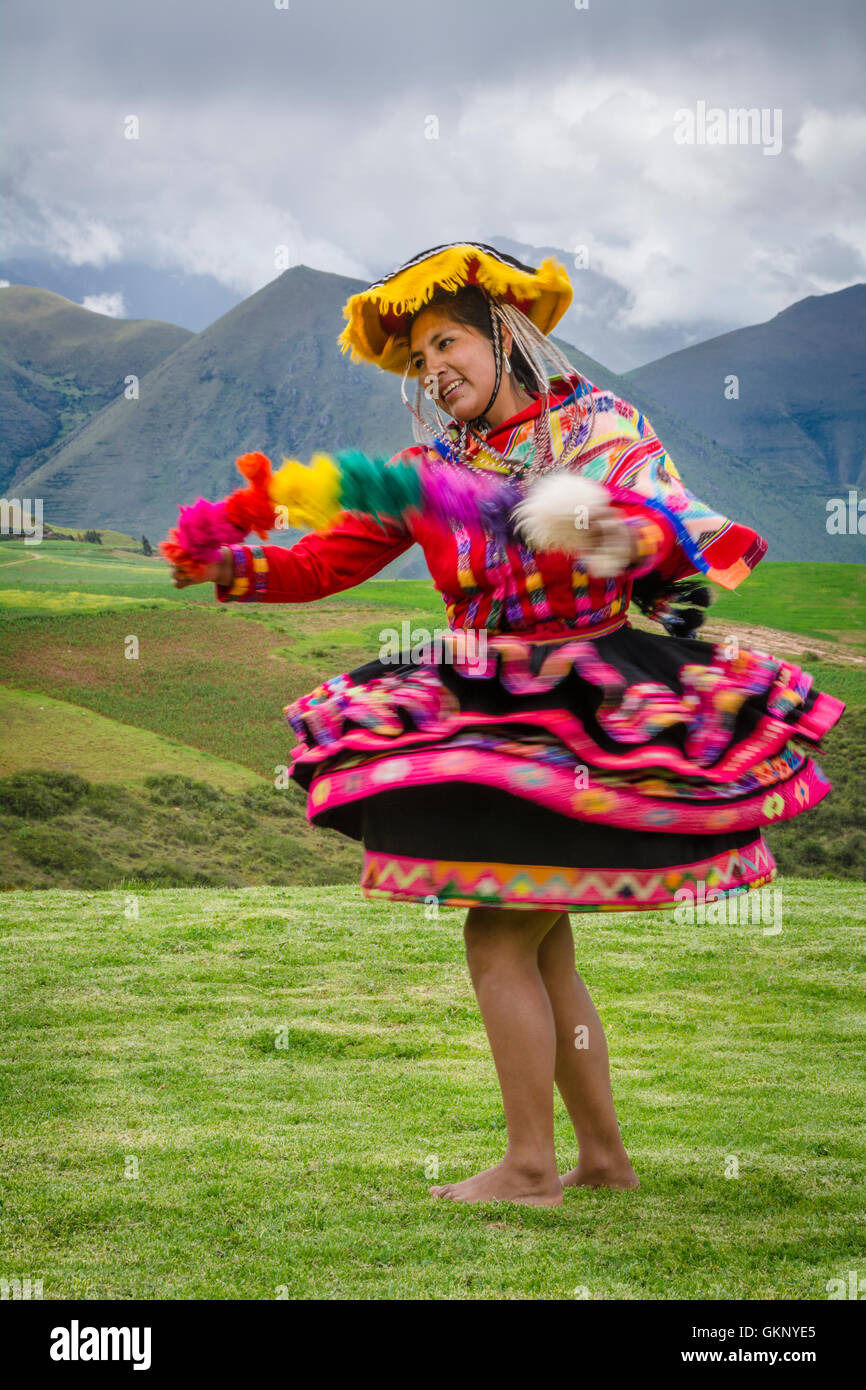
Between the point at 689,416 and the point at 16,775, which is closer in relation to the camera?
the point at 16,775

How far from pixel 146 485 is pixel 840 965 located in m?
8.18

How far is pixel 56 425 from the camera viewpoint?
10367 millimetres

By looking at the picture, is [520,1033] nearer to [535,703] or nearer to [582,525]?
[535,703]

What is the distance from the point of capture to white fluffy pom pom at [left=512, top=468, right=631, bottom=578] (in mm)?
1781

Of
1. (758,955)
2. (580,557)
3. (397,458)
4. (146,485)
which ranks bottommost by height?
(758,955)

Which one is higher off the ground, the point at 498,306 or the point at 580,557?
the point at 498,306

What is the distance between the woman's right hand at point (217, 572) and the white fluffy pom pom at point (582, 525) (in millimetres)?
618

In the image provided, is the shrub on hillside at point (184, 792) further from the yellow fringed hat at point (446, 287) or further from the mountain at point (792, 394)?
the mountain at point (792, 394)

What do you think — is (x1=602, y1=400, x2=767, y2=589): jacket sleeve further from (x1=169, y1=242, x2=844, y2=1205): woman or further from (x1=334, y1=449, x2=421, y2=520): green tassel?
(x1=334, y1=449, x2=421, y2=520): green tassel

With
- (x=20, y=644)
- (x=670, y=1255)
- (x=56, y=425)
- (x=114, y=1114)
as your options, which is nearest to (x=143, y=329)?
(x=56, y=425)

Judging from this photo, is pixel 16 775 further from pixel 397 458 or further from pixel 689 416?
pixel 689 416

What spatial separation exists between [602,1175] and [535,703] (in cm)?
100

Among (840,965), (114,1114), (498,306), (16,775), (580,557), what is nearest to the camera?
(580,557)

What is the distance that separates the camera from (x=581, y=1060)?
2119 mm
